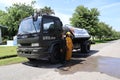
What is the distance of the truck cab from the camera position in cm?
933

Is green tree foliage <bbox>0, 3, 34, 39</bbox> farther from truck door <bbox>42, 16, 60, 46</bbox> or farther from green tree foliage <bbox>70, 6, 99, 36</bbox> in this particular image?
truck door <bbox>42, 16, 60, 46</bbox>

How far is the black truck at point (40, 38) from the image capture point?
30.6 feet

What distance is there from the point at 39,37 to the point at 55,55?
4.98ft

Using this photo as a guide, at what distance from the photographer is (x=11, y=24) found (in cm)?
4903

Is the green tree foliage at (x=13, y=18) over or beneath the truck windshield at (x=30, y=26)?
over

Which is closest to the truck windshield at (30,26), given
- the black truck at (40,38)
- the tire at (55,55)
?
the black truck at (40,38)

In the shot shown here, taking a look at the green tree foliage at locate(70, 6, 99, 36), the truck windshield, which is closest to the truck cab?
the truck windshield

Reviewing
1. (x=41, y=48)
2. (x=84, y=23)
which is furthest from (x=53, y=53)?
(x=84, y=23)

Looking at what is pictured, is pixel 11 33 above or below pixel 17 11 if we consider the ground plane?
below

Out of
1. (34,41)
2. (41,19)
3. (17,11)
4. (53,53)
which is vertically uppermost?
(17,11)

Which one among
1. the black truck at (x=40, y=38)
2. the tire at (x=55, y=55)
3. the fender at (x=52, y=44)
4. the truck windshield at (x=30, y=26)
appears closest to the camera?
the black truck at (x=40, y=38)

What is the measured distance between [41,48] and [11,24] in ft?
136

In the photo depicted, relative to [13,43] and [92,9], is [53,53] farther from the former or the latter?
[92,9]

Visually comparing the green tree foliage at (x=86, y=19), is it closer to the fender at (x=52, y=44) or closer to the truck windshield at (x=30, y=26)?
the fender at (x=52, y=44)
